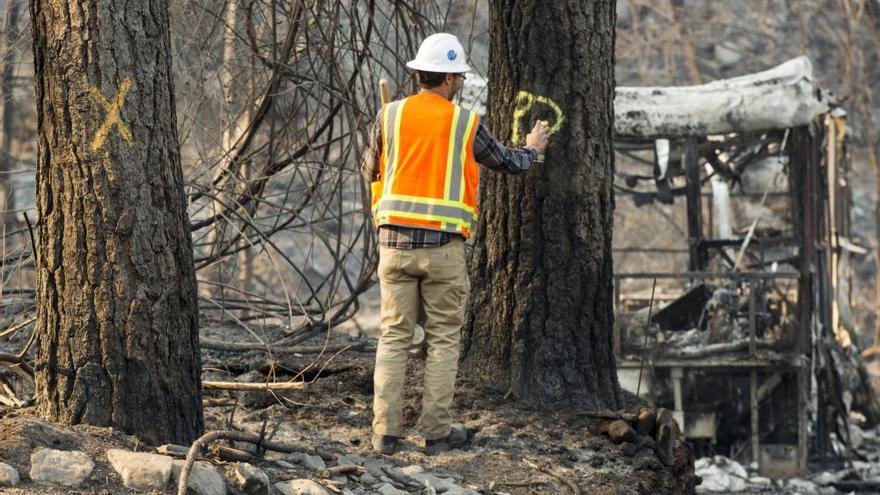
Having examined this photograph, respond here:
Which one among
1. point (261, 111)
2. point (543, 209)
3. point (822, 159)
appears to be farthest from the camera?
point (822, 159)

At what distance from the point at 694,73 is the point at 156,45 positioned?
24239 mm

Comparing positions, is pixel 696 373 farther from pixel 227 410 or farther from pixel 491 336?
pixel 227 410

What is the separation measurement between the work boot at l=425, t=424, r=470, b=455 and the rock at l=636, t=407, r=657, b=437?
91cm

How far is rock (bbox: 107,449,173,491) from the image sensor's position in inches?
168

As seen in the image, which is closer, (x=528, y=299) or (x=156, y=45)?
(x=156, y=45)

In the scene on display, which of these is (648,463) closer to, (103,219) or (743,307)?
(103,219)

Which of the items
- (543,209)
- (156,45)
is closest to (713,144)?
(543,209)

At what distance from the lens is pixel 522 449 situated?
5.96 m

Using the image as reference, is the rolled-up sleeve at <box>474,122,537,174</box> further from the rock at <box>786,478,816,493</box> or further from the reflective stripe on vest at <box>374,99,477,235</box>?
the rock at <box>786,478,816,493</box>

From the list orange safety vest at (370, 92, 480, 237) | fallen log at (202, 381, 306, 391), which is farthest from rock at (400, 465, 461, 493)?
orange safety vest at (370, 92, 480, 237)

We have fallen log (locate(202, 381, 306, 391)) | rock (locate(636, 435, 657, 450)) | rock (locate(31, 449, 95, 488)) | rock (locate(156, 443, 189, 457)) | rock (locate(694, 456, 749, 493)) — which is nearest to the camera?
rock (locate(31, 449, 95, 488))

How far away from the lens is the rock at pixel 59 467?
4195 mm

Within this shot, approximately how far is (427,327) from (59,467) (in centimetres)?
199

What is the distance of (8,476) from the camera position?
4086 millimetres
